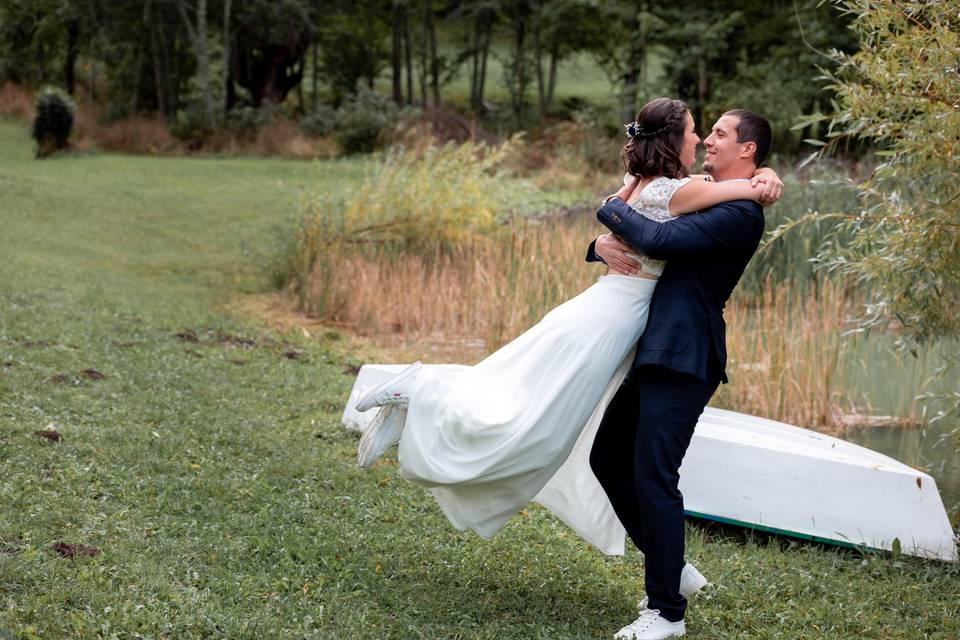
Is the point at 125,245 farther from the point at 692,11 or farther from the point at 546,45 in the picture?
the point at 546,45

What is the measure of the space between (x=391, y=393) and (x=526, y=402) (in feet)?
1.61

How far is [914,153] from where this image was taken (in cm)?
529

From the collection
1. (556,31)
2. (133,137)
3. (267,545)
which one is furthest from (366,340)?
(556,31)

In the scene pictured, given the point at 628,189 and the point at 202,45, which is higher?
the point at 202,45

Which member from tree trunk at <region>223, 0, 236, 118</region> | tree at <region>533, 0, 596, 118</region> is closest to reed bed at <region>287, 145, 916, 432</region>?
tree trunk at <region>223, 0, 236, 118</region>

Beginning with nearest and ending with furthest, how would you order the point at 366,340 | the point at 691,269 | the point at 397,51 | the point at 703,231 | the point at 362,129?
the point at 703,231 → the point at 691,269 → the point at 366,340 → the point at 362,129 → the point at 397,51

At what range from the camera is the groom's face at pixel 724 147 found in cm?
368

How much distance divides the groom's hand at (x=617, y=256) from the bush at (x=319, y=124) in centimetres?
2362

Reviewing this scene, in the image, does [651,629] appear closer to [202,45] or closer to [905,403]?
[905,403]

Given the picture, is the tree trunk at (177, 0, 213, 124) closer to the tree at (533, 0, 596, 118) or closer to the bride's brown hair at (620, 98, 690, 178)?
the tree at (533, 0, 596, 118)

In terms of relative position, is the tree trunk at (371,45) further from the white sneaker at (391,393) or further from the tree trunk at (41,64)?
the white sneaker at (391,393)

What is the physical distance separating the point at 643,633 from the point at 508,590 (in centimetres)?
69

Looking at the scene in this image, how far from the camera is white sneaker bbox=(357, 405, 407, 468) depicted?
4.02 metres

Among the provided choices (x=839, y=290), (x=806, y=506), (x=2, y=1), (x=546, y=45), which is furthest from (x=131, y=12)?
(x=806, y=506)
